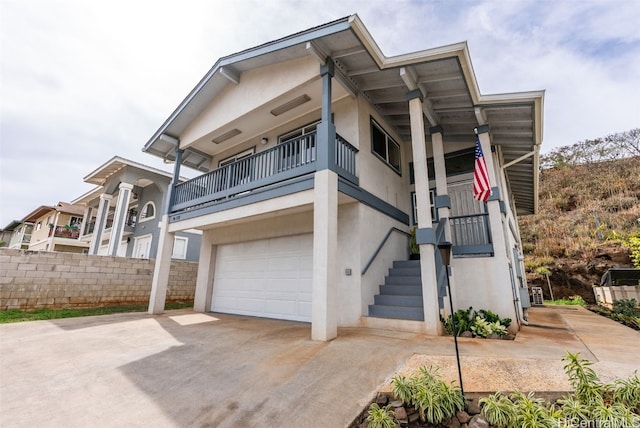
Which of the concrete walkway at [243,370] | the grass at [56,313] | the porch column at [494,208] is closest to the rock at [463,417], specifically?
the concrete walkway at [243,370]

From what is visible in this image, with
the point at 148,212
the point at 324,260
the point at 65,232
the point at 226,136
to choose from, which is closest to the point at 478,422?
the point at 324,260

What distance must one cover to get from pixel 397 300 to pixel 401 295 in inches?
11.9

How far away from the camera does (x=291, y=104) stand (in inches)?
328

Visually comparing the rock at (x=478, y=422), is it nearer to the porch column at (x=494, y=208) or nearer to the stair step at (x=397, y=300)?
the stair step at (x=397, y=300)

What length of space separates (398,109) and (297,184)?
15.4ft

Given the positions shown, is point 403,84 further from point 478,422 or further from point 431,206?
point 478,422

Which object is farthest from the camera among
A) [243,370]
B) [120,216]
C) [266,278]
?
[120,216]

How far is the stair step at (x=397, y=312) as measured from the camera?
5.94 metres

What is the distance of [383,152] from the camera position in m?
8.88

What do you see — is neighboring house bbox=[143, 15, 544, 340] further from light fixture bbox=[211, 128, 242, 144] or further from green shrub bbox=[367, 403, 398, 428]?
green shrub bbox=[367, 403, 398, 428]

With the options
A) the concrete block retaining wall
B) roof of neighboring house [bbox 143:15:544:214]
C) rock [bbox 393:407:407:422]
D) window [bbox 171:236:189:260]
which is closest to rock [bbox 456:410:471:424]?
rock [bbox 393:407:407:422]

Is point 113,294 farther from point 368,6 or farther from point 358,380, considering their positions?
point 368,6

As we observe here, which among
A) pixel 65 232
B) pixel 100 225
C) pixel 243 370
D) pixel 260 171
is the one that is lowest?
pixel 243 370

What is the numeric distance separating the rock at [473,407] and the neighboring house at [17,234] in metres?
36.1
